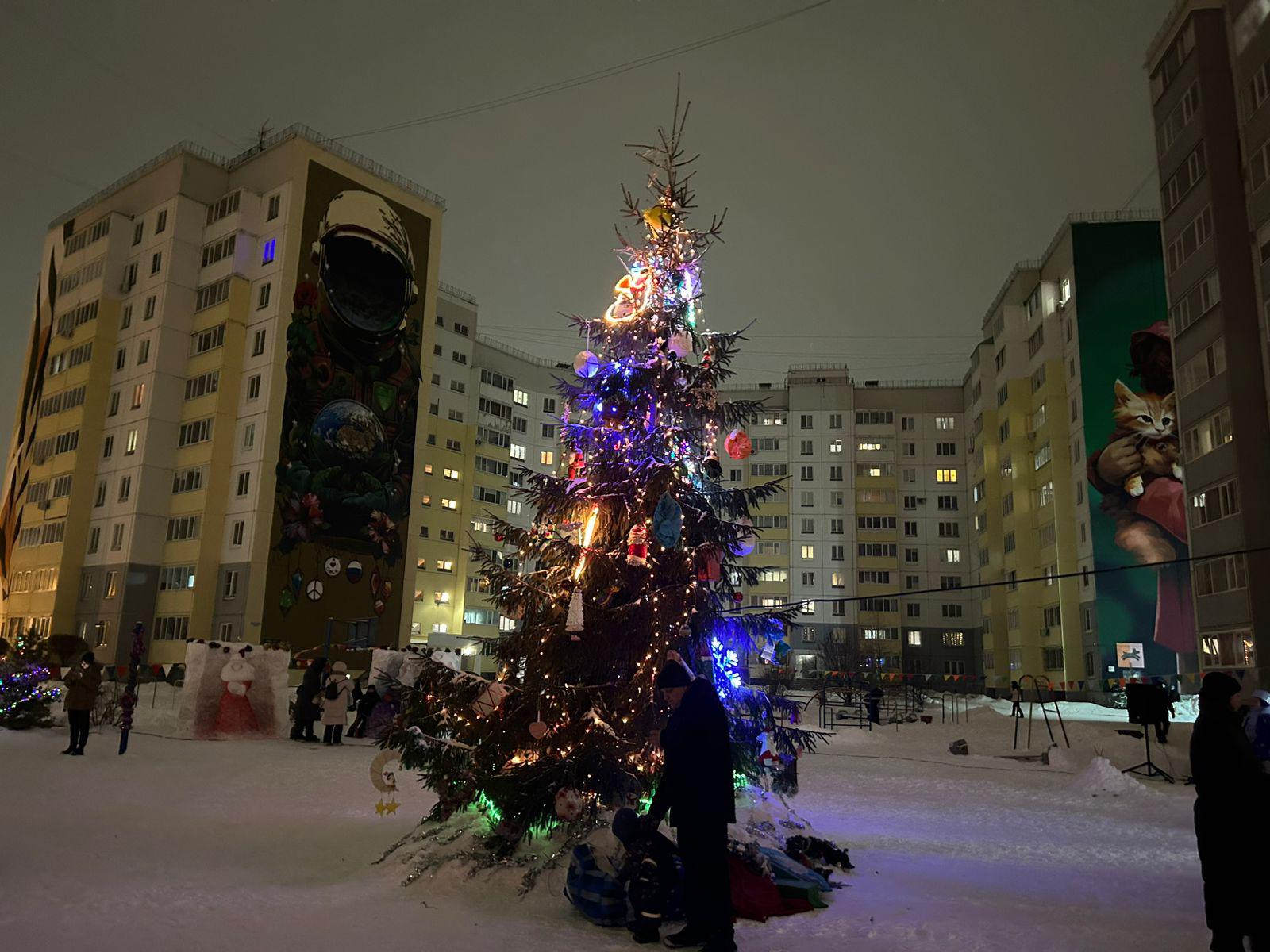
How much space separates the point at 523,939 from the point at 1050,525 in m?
59.3

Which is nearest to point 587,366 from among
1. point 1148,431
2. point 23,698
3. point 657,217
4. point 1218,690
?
point 657,217

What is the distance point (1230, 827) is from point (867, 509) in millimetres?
87559

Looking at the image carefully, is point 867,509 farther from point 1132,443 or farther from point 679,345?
point 679,345

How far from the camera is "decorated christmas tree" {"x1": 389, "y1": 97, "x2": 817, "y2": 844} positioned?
8516mm

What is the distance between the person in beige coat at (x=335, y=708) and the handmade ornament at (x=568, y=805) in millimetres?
15356

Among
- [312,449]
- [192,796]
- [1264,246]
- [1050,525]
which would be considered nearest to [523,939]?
[192,796]

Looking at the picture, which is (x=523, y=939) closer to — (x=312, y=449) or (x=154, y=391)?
(x=312, y=449)

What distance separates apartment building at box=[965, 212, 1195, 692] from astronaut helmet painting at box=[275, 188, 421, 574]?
3693 cm

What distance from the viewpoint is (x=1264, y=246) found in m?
30.8

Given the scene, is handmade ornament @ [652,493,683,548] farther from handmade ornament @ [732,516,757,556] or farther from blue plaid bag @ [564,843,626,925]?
blue plaid bag @ [564,843,626,925]

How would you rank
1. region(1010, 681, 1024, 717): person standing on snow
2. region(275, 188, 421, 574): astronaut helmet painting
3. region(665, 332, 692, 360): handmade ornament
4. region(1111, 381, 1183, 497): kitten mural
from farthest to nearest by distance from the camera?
region(275, 188, 421, 574): astronaut helmet painting
region(1111, 381, 1183, 497): kitten mural
region(1010, 681, 1024, 717): person standing on snow
region(665, 332, 692, 360): handmade ornament

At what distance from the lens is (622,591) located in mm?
9195

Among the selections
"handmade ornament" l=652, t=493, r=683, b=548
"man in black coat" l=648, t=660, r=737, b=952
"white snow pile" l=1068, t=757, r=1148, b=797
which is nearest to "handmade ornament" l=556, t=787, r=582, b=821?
"man in black coat" l=648, t=660, r=737, b=952

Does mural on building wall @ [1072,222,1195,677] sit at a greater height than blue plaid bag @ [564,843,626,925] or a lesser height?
greater
